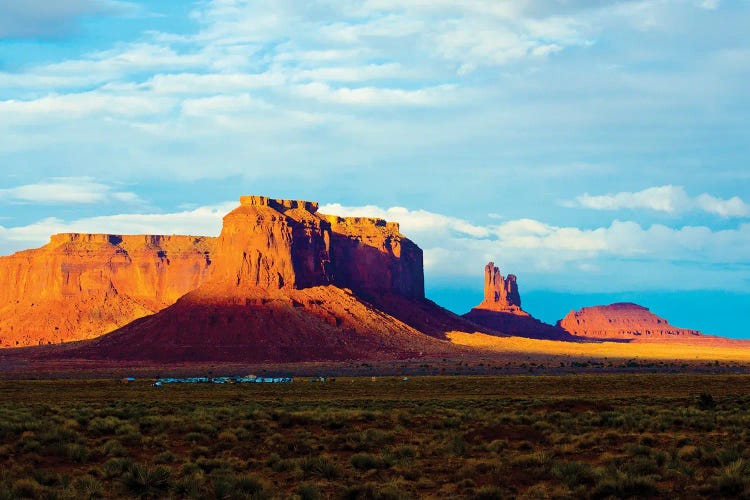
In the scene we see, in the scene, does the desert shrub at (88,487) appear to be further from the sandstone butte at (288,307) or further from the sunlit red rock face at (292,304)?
the sandstone butte at (288,307)

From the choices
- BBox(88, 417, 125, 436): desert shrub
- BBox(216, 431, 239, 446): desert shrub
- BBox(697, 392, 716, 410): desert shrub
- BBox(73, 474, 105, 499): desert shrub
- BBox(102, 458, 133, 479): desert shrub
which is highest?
BBox(697, 392, 716, 410): desert shrub

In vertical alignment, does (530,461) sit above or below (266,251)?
below

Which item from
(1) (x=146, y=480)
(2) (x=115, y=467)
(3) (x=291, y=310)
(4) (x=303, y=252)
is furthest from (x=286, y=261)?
(1) (x=146, y=480)

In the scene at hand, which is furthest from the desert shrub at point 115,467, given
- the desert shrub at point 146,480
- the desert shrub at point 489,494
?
the desert shrub at point 489,494

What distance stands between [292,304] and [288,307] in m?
1.73

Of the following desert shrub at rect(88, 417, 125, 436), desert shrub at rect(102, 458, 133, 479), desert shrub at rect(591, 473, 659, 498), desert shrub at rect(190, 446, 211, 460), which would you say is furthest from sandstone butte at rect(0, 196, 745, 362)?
desert shrub at rect(591, 473, 659, 498)

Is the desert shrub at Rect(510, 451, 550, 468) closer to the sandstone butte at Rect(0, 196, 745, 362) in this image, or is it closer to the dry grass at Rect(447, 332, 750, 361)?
the sandstone butte at Rect(0, 196, 745, 362)

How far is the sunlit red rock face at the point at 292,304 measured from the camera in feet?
424

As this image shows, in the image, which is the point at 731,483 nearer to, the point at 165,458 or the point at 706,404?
the point at 165,458

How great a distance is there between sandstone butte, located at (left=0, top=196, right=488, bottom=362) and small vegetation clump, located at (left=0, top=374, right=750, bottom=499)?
95433 mm

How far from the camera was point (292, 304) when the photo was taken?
142250 mm

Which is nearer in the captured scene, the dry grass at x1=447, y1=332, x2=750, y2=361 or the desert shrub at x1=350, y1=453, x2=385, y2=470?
the desert shrub at x1=350, y1=453, x2=385, y2=470

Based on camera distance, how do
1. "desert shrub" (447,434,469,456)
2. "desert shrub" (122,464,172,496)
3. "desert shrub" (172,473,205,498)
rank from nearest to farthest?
"desert shrub" (172,473,205,498), "desert shrub" (122,464,172,496), "desert shrub" (447,434,469,456)

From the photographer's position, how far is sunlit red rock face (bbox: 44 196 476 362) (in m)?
129
